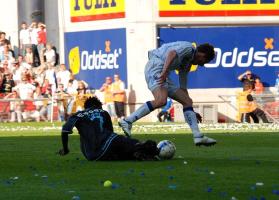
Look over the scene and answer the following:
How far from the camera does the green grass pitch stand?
440 inches

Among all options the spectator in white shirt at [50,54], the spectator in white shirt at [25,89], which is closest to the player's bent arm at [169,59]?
the spectator in white shirt at [25,89]

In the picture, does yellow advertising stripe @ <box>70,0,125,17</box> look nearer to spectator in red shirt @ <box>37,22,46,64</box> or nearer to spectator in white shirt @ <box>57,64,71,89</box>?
spectator in red shirt @ <box>37,22,46,64</box>

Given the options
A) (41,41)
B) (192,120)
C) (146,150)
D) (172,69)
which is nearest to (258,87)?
(41,41)

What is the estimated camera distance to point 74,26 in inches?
1740

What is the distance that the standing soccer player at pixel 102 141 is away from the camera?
1521 cm

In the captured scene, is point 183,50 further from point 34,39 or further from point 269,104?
point 34,39

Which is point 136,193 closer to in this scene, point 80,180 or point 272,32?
point 80,180

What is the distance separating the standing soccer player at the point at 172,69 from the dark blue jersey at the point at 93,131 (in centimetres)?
186

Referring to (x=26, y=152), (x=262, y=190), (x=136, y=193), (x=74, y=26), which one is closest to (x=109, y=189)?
(x=136, y=193)

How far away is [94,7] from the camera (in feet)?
141

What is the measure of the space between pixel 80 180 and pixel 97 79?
98.7ft

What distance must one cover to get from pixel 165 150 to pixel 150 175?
2.47 meters

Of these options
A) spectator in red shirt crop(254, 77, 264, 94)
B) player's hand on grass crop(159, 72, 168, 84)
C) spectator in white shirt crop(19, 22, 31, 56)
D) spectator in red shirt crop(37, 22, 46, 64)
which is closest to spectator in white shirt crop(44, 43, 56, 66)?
spectator in red shirt crop(37, 22, 46, 64)

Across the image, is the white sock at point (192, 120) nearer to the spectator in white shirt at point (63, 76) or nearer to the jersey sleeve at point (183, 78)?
the jersey sleeve at point (183, 78)
